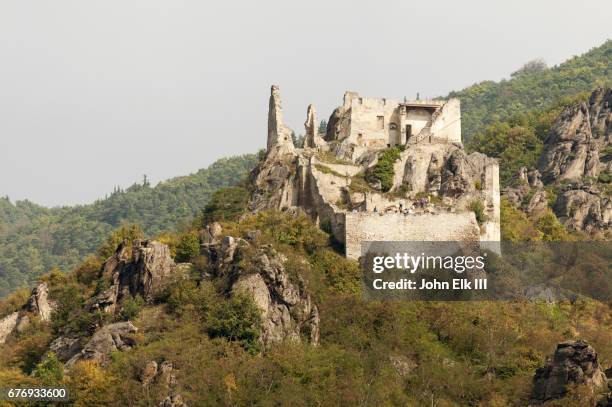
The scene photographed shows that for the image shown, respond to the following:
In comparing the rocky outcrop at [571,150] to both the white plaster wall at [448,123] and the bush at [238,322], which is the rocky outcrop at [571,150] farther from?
the bush at [238,322]

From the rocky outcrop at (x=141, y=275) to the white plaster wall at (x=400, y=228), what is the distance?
837 centimetres

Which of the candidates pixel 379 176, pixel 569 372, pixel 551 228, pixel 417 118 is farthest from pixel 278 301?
pixel 551 228

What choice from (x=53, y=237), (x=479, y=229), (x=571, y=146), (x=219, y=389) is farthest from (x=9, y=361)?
(x=53, y=237)

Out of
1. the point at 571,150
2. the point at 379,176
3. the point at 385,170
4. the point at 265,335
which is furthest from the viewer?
the point at 571,150

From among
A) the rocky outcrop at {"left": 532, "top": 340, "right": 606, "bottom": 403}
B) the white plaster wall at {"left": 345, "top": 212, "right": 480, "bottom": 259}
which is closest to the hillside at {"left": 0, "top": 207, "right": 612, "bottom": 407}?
the rocky outcrop at {"left": 532, "top": 340, "right": 606, "bottom": 403}

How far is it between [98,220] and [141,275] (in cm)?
9560

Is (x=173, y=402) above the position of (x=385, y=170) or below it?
below

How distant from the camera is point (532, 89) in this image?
Result: 159625 mm

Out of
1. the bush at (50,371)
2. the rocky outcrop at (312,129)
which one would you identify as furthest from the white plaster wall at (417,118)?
the bush at (50,371)

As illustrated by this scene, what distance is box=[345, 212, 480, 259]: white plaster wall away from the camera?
62344 millimetres

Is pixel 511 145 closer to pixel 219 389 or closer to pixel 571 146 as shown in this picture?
pixel 571 146

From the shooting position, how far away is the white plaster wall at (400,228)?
6234 centimetres

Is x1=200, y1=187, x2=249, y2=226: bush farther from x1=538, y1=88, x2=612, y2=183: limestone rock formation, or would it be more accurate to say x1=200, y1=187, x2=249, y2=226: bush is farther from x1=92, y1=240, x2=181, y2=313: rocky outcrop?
x1=538, y1=88, x2=612, y2=183: limestone rock formation

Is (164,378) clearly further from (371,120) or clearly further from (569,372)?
(371,120)
